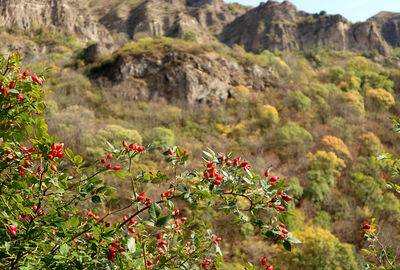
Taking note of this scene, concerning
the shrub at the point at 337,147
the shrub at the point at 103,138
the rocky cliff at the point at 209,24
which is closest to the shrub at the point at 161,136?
the shrub at the point at 103,138

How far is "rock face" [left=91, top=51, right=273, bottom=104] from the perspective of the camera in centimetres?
2142

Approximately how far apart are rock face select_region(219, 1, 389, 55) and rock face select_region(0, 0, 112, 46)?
31202mm

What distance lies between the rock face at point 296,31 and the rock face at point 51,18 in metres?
31.2

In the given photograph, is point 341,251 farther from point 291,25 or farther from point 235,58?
point 291,25

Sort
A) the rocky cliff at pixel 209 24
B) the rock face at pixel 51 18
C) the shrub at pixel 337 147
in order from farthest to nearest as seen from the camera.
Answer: the rocky cliff at pixel 209 24 < the rock face at pixel 51 18 < the shrub at pixel 337 147

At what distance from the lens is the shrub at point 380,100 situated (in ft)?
76.6

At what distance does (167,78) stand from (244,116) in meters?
7.49

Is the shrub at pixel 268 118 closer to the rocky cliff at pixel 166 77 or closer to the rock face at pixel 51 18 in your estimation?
the rocky cliff at pixel 166 77

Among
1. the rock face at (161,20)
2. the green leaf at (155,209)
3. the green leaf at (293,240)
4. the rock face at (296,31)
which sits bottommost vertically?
the green leaf at (293,240)

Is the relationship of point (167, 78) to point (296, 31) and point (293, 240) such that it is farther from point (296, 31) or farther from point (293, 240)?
point (296, 31)

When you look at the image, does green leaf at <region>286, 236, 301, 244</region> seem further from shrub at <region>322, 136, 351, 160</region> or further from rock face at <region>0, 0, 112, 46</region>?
rock face at <region>0, 0, 112, 46</region>

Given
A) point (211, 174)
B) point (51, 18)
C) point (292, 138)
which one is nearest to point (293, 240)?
point (211, 174)

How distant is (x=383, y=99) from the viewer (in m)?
23.5

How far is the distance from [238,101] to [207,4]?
7079cm
